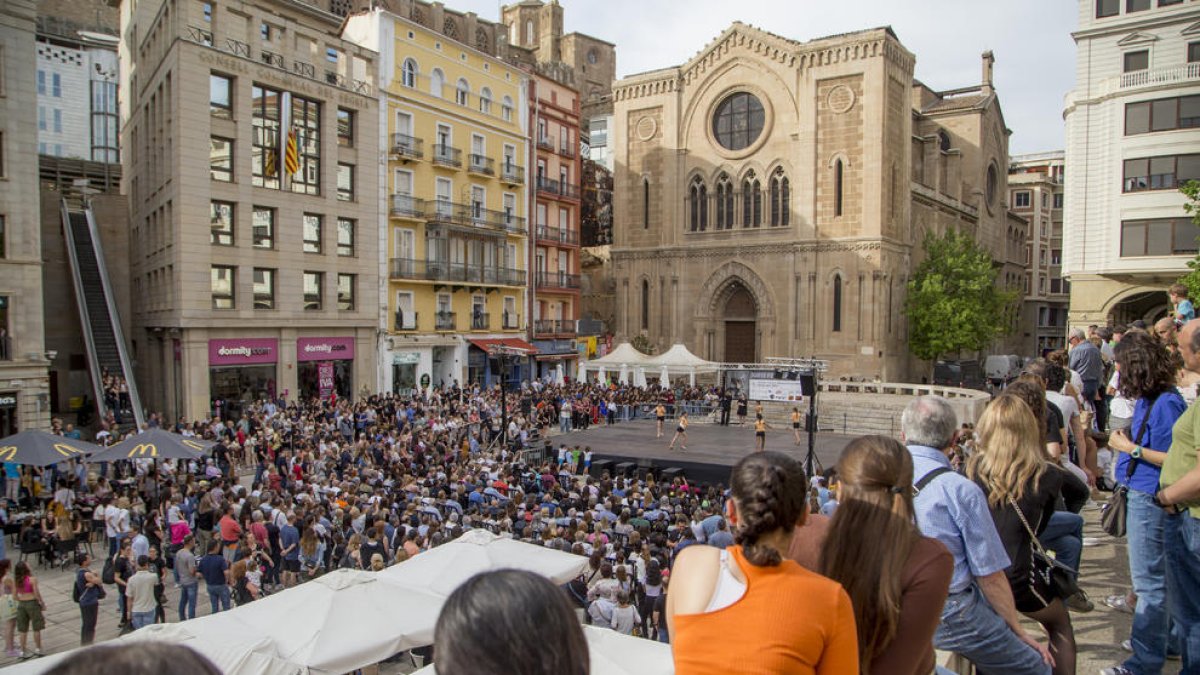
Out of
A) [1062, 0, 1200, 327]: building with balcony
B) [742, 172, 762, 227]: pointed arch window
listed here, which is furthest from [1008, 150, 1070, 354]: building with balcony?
[1062, 0, 1200, 327]: building with balcony

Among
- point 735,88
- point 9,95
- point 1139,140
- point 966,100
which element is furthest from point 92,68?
point 966,100

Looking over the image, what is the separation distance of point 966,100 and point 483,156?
36462mm

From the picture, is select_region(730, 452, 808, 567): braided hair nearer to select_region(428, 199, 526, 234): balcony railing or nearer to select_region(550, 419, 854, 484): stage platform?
select_region(550, 419, 854, 484): stage platform

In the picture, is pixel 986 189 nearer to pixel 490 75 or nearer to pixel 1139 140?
pixel 1139 140

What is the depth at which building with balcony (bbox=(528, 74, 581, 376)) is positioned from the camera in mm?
44000

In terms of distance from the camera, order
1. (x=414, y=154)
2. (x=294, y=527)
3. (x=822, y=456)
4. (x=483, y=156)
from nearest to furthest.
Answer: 1. (x=294, y=527)
2. (x=822, y=456)
3. (x=414, y=154)
4. (x=483, y=156)

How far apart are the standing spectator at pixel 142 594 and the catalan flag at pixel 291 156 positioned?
73.1 feet

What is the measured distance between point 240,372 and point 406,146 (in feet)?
41.8

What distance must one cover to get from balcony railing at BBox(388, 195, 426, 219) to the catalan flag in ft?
18.0

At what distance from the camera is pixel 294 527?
40.9ft

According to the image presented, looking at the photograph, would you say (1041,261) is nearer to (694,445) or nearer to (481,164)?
(481,164)

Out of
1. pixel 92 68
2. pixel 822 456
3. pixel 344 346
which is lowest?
pixel 822 456

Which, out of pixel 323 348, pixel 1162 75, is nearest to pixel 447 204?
pixel 323 348

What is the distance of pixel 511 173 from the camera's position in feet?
138
